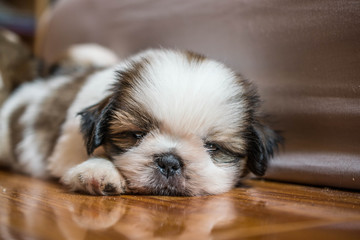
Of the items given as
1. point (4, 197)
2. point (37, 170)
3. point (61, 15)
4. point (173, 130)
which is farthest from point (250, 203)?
point (61, 15)

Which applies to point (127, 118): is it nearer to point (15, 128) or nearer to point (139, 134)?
point (139, 134)

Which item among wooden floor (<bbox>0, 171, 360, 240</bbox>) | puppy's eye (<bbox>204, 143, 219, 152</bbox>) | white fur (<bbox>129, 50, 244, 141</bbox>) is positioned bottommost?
wooden floor (<bbox>0, 171, 360, 240</bbox>)

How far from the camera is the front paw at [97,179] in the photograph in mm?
1778

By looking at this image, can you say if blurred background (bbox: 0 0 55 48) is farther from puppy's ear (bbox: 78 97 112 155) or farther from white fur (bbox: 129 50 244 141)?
white fur (bbox: 129 50 244 141)

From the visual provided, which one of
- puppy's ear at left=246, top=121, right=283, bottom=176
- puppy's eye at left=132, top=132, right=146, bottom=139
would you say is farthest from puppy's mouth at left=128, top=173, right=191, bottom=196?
puppy's ear at left=246, top=121, right=283, bottom=176

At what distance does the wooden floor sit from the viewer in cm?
113

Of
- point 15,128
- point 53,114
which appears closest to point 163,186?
point 53,114

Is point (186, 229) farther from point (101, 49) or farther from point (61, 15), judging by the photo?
point (61, 15)

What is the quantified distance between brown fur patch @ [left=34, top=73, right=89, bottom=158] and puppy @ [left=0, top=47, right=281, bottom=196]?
253 mm

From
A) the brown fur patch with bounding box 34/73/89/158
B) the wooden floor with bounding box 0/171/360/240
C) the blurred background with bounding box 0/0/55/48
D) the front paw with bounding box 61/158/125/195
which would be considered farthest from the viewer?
the blurred background with bounding box 0/0/55/48

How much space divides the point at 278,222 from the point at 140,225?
0.46m

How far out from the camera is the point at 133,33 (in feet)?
11.0

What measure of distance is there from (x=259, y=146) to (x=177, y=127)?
48 centimetres

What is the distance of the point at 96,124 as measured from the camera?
1918mm
